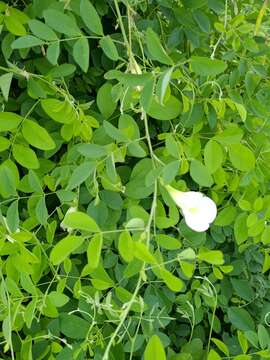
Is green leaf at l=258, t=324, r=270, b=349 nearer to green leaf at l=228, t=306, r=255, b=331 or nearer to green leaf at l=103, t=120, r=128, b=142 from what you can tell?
green leaf at l=228, t=306, r=255, b=331

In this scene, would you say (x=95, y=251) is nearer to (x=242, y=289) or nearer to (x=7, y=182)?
(x=7, y=182)

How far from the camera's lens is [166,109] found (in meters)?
0.79

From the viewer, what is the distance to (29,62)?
3.00 feet

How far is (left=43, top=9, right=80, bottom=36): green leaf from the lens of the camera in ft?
2.49

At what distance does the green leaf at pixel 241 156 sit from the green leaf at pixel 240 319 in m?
0.28

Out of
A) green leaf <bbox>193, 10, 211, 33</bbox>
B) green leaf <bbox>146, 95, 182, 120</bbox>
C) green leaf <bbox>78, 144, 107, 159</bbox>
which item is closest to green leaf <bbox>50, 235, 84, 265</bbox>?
green leaf <bbox>78, 144, 107, 159</bbox>

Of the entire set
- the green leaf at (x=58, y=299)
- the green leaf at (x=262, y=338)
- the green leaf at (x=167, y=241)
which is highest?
the green leaf at (x=167, y=241)

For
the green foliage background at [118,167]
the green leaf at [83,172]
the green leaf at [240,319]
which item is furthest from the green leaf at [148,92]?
the green leaf at [240,319]

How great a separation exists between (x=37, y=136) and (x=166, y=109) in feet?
0.64

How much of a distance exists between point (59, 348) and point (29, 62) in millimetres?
453

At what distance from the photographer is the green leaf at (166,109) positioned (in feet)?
2.55

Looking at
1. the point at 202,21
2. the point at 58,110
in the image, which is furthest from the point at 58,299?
the point at 202,21

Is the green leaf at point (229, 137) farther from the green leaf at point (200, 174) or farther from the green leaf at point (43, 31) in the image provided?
the green leaf at point (43, 31)

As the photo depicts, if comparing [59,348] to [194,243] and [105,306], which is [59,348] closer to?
[105,306]
